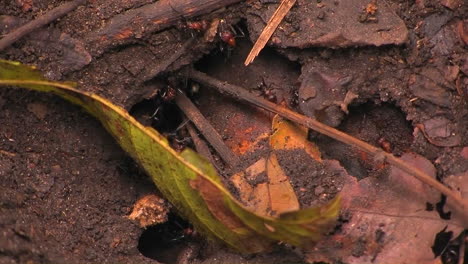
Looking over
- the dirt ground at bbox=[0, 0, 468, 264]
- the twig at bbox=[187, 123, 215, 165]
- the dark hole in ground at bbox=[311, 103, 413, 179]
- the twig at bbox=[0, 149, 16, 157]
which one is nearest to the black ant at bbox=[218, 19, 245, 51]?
the dirt ground at bbox=[0, 0, 468, 264]

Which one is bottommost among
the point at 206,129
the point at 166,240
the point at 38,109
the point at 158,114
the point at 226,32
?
the point at 166,240

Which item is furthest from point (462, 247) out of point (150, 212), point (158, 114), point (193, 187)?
point (158, 114)

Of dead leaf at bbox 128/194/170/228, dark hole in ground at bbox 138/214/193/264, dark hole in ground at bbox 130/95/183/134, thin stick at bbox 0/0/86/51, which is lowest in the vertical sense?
dark hole in ground at bbox 138/214/193/264

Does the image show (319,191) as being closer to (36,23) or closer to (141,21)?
(141,21)

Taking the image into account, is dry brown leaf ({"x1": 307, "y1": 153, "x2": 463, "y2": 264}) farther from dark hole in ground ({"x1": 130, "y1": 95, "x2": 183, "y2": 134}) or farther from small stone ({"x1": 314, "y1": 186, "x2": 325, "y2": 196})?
dark hole in ground ({"x1": 130, "y1": 95, "x2": 183, "y2": 134})

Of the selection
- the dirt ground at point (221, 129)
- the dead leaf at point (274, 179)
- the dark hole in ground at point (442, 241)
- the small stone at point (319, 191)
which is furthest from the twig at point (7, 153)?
the dark hole in ground at point (442, 241)
